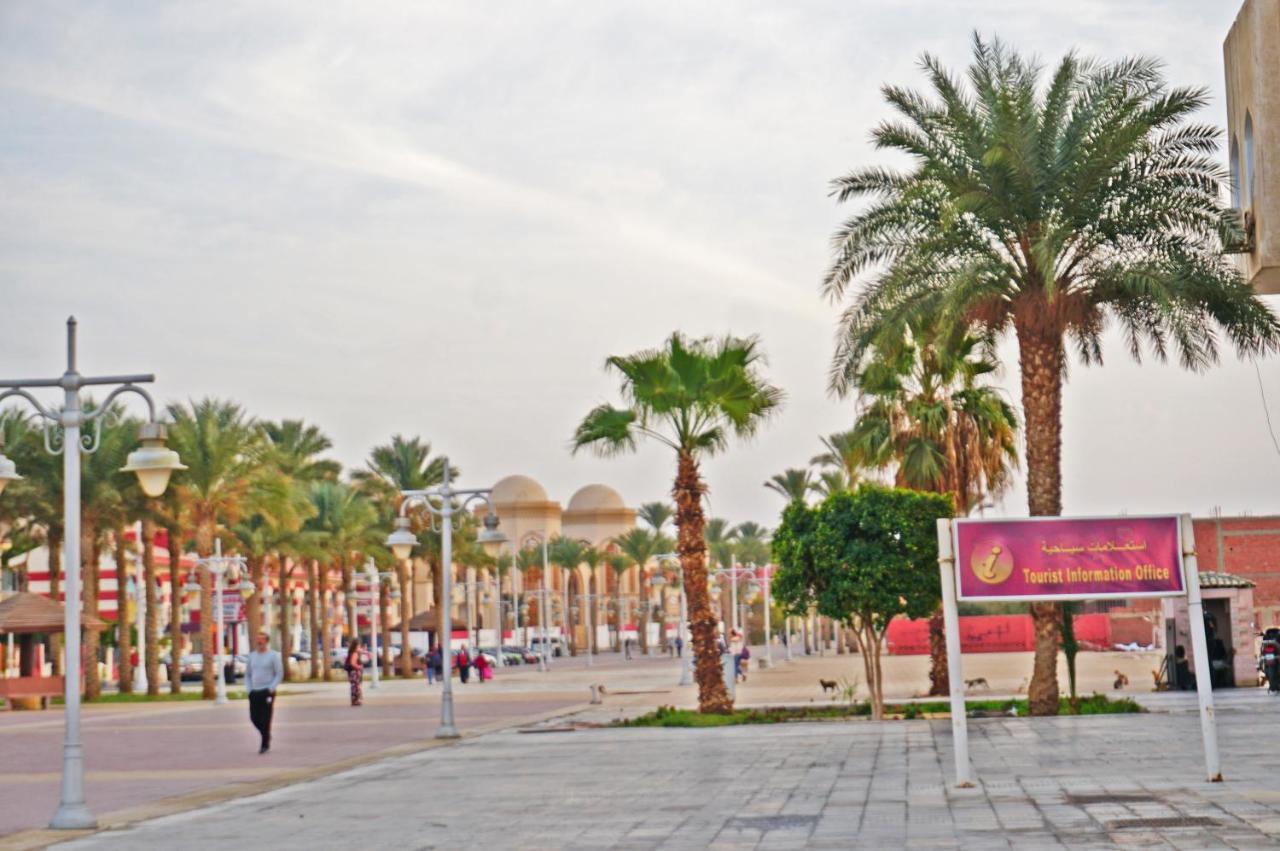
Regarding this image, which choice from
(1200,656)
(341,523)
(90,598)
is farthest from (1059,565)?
(341,523)

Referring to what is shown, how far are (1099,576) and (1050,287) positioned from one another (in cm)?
754

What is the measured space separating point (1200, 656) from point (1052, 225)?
10272mm

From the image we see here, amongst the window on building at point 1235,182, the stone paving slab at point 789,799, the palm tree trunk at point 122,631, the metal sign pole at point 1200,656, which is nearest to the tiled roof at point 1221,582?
the stone paving slab at point 789,799

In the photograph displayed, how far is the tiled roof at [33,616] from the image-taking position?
46500mm

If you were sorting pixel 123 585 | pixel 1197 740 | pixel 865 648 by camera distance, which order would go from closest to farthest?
pixel 1197 740 → pixel 865 648 → pixel 123 585

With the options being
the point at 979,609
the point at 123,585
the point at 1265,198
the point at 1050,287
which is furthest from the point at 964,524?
the point at 979,609

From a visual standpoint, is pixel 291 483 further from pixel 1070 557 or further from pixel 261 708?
pixel 1070 557

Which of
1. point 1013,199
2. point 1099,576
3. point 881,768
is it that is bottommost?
point 881,768

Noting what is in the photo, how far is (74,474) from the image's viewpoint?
1563 cm

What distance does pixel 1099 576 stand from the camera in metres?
17.2

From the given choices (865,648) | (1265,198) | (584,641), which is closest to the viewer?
(1265,198)

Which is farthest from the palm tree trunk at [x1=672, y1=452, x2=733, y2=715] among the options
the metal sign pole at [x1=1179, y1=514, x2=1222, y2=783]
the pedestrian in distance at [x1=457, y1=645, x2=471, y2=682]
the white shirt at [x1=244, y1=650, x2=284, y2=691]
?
the pedestrian in distance at [x1=457, y1=645, x2=471, y2=682]

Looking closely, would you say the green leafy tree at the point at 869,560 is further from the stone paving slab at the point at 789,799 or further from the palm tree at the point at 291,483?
the palm tree at the point at 291,483

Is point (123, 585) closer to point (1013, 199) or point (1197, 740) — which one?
point (1013, 199)
